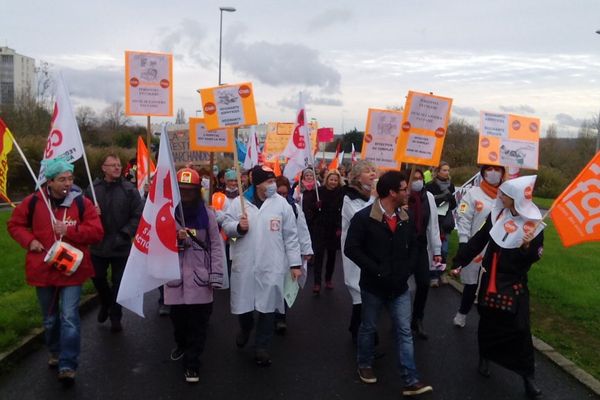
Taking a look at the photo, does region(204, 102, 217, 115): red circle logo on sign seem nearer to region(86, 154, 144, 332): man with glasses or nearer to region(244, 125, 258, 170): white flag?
region(86, 154, 144, 332): man with glasses

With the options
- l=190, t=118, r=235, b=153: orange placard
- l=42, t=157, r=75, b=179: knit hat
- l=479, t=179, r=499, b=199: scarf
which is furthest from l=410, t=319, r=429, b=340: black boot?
l=190, t=118, r=235, b=153: orange placard

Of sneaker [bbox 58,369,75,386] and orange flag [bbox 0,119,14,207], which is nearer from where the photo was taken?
A: sneaker [bbox 58,369,75,386]

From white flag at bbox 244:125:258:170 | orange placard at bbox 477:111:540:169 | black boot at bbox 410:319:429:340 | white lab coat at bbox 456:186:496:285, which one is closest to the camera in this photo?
black boot at bbox 410:319:429:340

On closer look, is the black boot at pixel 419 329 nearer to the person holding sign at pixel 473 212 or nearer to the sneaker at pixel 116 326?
the person holding sign at pixel 473 212

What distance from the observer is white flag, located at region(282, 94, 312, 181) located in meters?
9.48

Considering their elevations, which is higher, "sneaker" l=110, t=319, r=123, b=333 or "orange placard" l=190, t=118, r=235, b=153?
"orange placard" l=190, t=118, r=235, b=153

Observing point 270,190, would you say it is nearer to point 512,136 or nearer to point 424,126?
point 424,126

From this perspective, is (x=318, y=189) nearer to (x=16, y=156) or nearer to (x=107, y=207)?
(x=107, y=207)

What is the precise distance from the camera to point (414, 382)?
4.59m

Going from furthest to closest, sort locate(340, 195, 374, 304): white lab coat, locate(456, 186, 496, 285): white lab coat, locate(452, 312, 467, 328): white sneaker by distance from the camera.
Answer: locate(452, 312, 467, 328): white sneaker
locate(456, 186, 496, 285): white lab coat
locate(340, 195, 374, 304): white lab coat

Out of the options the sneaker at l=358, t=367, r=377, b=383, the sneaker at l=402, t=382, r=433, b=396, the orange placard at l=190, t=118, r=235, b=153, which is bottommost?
the sneaker at l=358, t=367, r=377, b=383

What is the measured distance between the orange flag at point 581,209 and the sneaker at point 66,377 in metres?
4.14

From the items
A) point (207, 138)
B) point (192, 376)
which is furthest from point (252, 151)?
point (192, 376)

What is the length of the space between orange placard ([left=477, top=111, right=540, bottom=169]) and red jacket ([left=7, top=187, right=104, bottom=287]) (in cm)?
570
